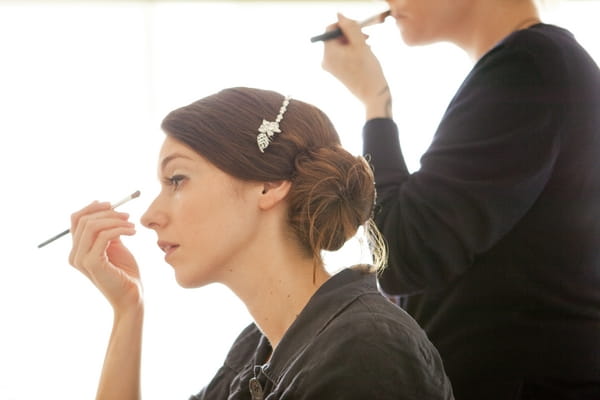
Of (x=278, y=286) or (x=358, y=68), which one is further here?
(x=358, y=68)

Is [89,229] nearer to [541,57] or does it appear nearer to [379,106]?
[379,106]

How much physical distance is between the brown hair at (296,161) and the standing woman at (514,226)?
0.21 feet

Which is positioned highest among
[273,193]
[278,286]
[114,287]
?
[273,193]

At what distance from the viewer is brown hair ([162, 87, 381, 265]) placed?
1144 millimetres

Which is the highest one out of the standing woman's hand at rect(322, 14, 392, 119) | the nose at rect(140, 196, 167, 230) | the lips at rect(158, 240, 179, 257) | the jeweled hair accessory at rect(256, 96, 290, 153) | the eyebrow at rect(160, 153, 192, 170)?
the standing woman's hand at rect(322, 14, 392, 119)

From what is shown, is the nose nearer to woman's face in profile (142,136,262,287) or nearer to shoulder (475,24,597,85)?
Result: woman's face in profile (142,136,262,287)

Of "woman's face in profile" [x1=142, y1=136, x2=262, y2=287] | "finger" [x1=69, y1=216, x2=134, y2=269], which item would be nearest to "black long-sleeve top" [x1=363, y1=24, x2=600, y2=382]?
"woman's face in profile" [x1=142, y1=136, x2=262, y2=287]

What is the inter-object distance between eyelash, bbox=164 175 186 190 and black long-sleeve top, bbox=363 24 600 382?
303 millimetres

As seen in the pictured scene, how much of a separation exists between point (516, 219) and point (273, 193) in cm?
33

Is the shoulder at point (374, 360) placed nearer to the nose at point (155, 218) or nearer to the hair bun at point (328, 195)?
the hair bun at point (328, 195)

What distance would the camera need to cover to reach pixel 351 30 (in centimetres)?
131

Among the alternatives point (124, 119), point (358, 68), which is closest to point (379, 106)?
point (358, 68)

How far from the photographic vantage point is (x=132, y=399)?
129cm

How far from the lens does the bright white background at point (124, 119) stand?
6.39 feet
